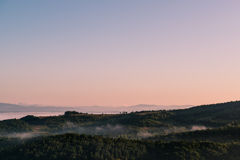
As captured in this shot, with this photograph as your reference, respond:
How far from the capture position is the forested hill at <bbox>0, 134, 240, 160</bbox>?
97125 millimetres

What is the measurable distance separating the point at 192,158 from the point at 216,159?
10.3m

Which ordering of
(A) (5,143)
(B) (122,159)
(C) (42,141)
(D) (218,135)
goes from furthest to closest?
(A) (5,143) → (D) (218,135) → (C) (42,141) → (B) (122,159)

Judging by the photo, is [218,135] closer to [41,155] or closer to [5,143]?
[41,155]

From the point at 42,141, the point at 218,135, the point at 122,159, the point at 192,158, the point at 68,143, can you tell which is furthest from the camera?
the point at 218,135

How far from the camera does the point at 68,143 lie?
377 feet

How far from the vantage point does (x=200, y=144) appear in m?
107

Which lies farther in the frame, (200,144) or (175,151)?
(200,144)

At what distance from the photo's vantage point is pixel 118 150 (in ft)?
339

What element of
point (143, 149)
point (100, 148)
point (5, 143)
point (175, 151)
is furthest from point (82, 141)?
point (5, 143)

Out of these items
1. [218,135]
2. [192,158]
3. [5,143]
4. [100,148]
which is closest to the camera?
[192,158]

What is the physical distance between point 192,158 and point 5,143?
149798 mm

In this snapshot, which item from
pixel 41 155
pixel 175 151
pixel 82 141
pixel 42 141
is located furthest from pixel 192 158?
pixel 42 141

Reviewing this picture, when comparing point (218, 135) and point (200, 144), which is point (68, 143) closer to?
point (200, 144)

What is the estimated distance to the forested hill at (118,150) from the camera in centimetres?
9712
